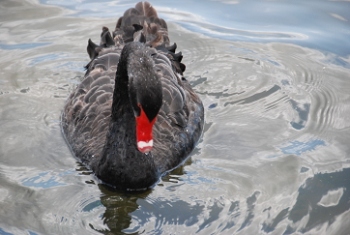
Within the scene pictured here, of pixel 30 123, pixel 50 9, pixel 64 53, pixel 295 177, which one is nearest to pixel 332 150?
pixel 295 177

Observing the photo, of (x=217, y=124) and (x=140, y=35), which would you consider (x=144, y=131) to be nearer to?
(x=217, y=124)

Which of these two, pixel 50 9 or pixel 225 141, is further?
pixel 50 9

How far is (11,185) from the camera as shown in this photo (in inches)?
263

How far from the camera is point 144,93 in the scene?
574 cm

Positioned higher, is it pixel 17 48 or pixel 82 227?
pixel 17 48

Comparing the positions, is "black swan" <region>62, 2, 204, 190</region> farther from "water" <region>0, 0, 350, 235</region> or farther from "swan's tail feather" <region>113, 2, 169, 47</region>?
"water" <region>0, 0, 350, 235</region>

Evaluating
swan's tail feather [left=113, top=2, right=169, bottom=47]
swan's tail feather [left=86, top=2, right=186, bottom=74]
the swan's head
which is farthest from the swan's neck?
swan's tail feather [left=113, top=2, right=169, bottom=47]

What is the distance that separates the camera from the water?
20.4 ft

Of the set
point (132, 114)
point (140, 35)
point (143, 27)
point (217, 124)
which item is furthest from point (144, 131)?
point (143, 27)

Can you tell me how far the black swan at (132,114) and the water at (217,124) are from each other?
173mm

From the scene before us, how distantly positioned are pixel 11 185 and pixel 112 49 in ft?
6.90

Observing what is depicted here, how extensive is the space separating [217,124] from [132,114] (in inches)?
55.8

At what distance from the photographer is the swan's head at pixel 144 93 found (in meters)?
5.75

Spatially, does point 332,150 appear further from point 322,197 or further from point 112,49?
point 112,49
